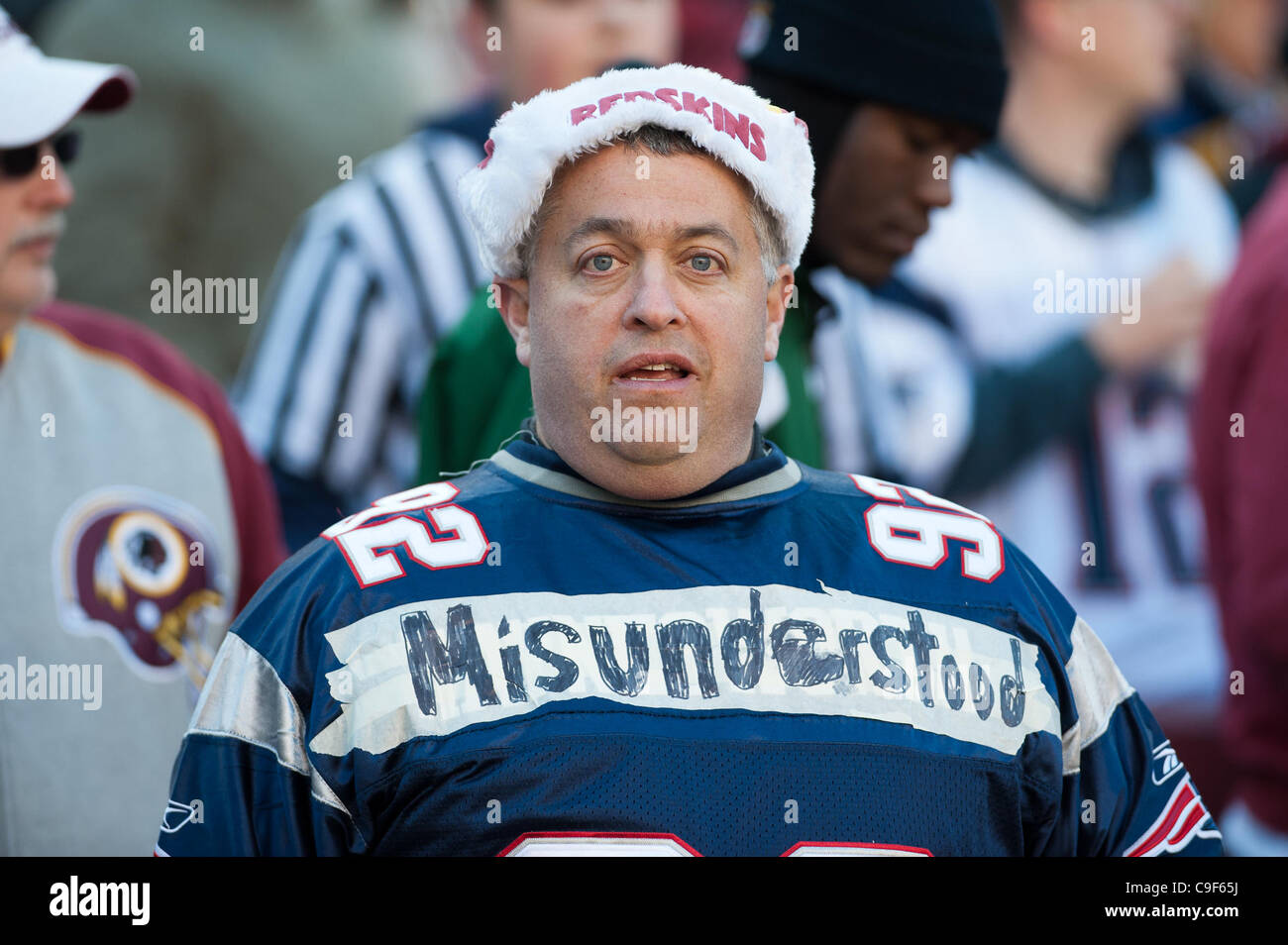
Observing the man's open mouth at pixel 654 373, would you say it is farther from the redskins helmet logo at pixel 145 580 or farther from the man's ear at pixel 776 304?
the redskins helmet logo at pixel 145 580

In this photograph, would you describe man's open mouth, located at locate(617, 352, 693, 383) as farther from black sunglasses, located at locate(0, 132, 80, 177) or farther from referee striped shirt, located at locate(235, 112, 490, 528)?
referee striped shirt, located at locate(235, 112, 490, 528)

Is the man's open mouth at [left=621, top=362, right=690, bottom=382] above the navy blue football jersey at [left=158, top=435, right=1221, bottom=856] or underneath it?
above

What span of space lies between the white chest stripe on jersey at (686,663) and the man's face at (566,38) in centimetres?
232

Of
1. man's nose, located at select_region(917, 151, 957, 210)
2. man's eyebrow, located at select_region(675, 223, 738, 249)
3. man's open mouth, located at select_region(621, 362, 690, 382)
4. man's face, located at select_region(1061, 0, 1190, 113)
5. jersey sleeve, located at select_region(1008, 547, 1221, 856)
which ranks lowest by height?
jersey sleeve, located at select_region(1008, 547, 1221, 856)

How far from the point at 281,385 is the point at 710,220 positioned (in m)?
2.09

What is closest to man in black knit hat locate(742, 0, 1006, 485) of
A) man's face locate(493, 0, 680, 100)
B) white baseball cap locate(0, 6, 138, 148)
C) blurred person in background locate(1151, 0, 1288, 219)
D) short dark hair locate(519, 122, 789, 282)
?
man's face locate(493, 0, 680, 100)

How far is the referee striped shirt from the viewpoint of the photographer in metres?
3.96

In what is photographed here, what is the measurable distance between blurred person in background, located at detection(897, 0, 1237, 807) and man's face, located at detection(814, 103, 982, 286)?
4.11 feet

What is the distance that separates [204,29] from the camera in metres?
4.14

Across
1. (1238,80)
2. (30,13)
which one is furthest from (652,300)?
(1238,80)

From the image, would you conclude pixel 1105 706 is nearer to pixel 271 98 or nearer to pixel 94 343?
pixel 94 343

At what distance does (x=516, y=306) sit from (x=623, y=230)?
0.27 m
